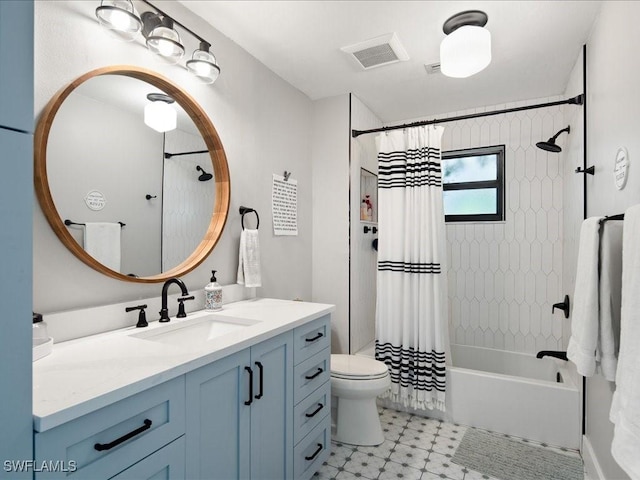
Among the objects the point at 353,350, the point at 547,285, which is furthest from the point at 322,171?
the point at 547,285

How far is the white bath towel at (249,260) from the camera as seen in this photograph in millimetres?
2000

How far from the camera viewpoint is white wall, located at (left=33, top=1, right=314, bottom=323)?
1224 mm

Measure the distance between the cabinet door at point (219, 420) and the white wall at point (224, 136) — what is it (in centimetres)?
60

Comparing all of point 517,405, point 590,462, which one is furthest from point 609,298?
point 517,405

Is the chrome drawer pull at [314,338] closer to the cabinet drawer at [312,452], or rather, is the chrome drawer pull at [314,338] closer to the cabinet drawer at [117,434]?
the cabinet drawer at [312,452]

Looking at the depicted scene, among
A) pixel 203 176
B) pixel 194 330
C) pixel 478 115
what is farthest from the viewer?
pixel 478 115

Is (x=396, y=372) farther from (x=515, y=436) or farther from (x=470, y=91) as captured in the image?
(x=470, y=91)

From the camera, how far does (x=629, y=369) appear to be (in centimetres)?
94

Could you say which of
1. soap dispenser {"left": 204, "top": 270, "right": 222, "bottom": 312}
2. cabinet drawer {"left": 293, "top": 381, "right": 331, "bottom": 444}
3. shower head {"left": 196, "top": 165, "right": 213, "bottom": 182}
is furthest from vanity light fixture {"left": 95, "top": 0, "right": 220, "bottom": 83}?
cabinet drawer {"left": 293, "top": 381, "right": 331, "bottom": 444}

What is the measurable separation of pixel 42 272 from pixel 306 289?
5.91 ft

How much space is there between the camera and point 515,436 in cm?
219

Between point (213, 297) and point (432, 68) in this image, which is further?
point (432, 68)

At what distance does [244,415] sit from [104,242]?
0.89 meters

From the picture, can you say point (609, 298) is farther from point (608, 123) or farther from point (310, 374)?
point (310, 374)
